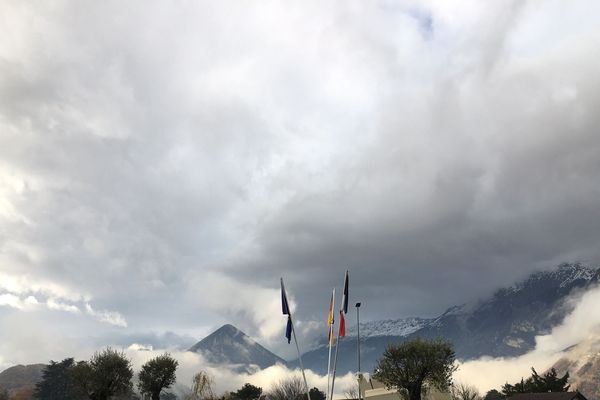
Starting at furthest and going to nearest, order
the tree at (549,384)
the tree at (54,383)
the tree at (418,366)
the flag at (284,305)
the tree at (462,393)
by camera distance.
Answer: the tree at (54,383)
the tree at (549,384)
the tree at (462,393)
the tree at (418,366)
the flag at (284,305)

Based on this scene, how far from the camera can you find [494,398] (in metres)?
168

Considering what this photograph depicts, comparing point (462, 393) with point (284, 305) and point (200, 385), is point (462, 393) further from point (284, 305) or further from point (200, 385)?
point (284, 305)

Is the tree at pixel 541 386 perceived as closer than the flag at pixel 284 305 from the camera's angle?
No

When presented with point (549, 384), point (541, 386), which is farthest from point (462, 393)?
point (549, 384)

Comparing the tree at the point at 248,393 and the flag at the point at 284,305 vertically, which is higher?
the tree at the point at 248,393

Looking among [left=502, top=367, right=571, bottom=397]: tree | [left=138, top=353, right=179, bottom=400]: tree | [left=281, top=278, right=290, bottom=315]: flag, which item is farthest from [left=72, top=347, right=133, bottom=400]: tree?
[left=502, top=367, right=571, bottom=397]: tree

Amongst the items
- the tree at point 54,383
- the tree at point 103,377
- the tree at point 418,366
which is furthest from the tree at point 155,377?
the tree at point 54,383

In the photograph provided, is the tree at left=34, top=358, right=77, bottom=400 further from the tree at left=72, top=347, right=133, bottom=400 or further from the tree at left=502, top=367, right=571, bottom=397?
the tree at left=502, top=367, right=571, bottom=397

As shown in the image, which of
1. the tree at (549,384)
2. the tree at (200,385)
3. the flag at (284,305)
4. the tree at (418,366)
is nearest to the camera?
the flag at (284,305)

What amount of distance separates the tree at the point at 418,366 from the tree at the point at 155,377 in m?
40.8

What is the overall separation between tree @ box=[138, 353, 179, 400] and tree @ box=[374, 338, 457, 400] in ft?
134

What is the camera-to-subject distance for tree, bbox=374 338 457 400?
66438mm

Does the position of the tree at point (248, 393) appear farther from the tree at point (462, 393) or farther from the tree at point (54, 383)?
the tree at point (54, 383)

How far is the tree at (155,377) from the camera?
3467 inches
